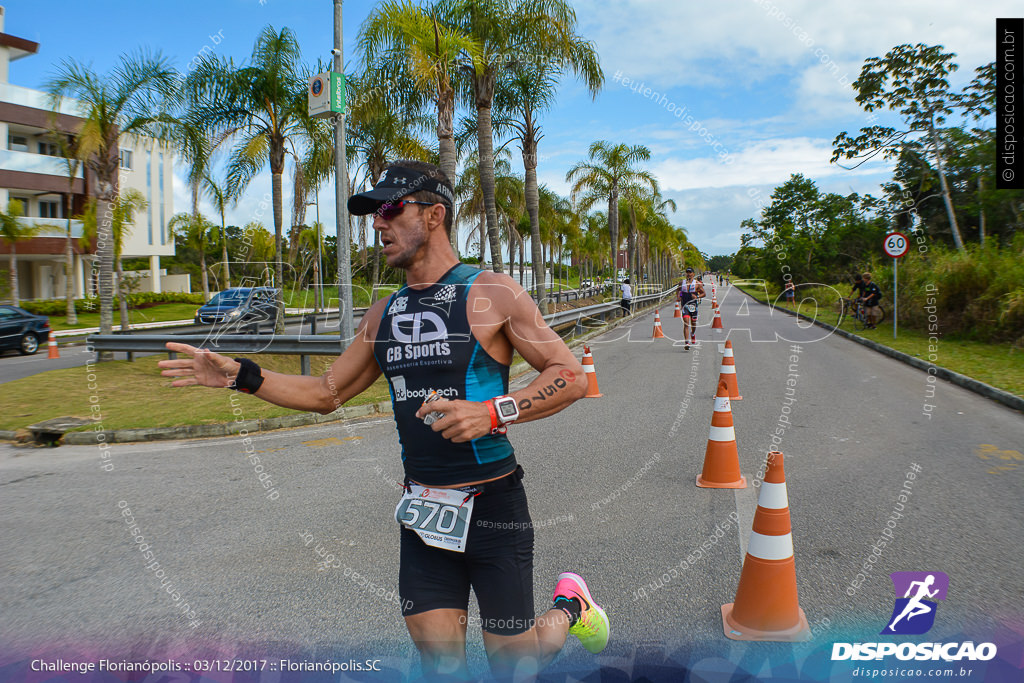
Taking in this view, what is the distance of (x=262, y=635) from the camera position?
10.5ft

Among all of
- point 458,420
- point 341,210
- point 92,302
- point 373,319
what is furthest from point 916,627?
point 92,302

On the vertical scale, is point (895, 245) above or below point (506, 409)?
above

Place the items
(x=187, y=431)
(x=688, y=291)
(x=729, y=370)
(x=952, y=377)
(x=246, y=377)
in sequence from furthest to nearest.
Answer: (x=688, y=291) < (x=952, y=377) < (x=729, y=370) < (x=187, y=431) < (x=246, y=377)

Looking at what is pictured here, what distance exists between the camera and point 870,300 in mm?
20656

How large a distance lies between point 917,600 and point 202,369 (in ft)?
11.8

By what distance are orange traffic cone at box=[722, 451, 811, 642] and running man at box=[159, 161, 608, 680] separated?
131 cm

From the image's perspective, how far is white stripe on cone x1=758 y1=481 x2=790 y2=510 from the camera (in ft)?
10.8

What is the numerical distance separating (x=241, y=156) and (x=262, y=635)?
51.4ft

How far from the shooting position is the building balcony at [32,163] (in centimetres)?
3500

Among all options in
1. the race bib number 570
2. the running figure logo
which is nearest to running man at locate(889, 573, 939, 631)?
the running figure logo

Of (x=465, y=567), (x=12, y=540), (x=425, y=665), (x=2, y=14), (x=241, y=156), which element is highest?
(x=2, y=14)

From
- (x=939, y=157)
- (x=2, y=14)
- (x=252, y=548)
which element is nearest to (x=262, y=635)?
→ (x=252, y=548)

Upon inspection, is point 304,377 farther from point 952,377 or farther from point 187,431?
point 952,377

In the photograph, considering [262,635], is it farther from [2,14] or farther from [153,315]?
[2,14]
